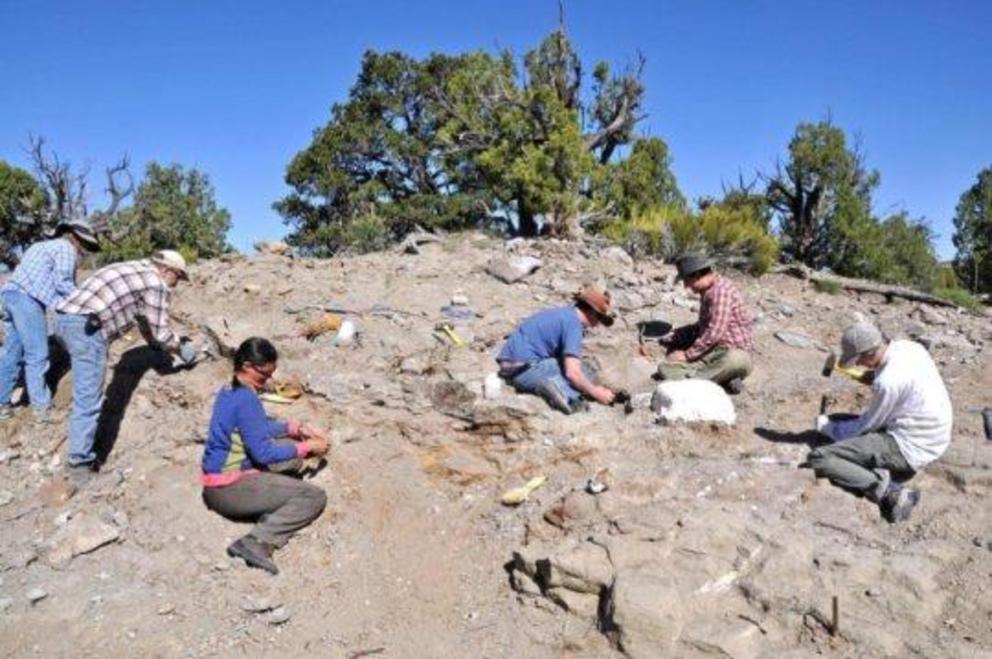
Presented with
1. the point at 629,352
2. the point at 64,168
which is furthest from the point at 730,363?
the point at 64,168

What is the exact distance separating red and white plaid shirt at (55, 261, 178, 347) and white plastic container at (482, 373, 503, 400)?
2355mm

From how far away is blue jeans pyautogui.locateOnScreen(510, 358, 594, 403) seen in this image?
572cm

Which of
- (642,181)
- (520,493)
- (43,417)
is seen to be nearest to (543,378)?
(520,493)

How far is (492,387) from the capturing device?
5895 mm

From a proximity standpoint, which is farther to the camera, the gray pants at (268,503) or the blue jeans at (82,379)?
the blue jeans at (82,379)

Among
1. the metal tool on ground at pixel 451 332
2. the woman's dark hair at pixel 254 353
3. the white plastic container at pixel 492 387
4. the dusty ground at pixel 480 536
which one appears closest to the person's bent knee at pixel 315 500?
the dusty ground at pixel 480 536

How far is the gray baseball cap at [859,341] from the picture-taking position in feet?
14.3

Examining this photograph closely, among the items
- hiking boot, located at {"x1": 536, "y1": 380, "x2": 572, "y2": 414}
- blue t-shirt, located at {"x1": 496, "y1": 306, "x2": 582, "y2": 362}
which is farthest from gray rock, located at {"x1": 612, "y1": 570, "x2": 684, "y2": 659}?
blue t-shirt, located at {"x1": 496, "y1": 306, "x2": 582, "y2": 362}

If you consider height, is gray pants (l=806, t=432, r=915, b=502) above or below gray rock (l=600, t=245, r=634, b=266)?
below

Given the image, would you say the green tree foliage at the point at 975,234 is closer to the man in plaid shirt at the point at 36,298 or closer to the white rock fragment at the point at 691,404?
the white rock fragment at the point at 691,404

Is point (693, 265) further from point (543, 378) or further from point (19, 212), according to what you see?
point (19, 212)

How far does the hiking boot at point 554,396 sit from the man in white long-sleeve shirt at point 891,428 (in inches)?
68.4

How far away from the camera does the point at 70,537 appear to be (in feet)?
15.3

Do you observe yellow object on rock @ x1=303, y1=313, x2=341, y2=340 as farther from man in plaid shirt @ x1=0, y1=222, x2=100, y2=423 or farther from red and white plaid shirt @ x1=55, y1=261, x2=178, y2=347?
man in plaid shirt @ x1=0, y1=222, x2=100, y2=423
